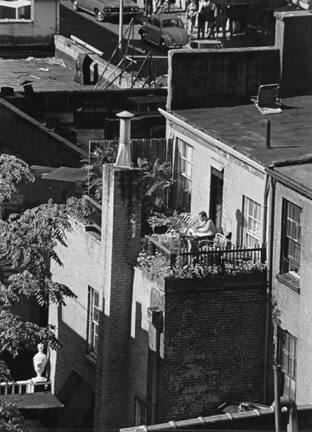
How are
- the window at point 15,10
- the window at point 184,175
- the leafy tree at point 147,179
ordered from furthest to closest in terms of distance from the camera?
the window at point 15,10
the window at point 184,175
the leafy tree at point 147,179

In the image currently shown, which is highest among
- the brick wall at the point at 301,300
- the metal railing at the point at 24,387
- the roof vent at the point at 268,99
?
the roof vent at the point at 268,99

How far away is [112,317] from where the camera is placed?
49.4m

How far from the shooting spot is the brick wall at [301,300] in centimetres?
4578

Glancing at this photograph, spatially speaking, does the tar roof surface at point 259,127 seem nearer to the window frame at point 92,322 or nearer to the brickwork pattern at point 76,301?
the brickwork pattern at point 76,301

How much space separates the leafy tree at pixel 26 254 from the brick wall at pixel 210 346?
2668 mm

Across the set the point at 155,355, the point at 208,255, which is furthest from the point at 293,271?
the point at 155,355

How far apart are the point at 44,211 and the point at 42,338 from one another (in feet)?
9.14

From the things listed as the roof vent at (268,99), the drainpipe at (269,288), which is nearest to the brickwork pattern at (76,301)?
the drainpipe at (269,288)

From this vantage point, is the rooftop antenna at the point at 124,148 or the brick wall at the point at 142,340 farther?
the rooftop antenna at the point at 124,148

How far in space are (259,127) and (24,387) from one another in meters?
8.59

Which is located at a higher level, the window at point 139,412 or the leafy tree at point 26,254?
the leafy tree at point 26,254

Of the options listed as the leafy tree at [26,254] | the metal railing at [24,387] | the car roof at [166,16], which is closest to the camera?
the leafy tree at [26,254]

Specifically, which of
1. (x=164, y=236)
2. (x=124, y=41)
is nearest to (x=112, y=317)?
(x=164, y=236)

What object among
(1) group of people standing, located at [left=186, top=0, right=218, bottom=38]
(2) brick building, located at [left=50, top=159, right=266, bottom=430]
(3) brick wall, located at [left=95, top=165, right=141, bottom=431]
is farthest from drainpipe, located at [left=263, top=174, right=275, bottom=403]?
(1) group of people standing, located at [left=186, top=0, right=218, bottom=38]
